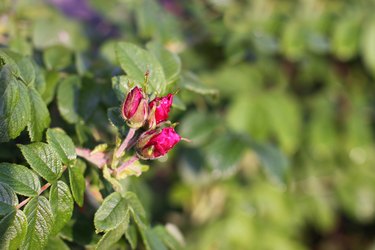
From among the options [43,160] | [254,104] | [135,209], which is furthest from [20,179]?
[254,104]

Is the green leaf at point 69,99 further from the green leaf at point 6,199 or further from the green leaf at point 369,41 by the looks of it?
the green leaf at point 369,41

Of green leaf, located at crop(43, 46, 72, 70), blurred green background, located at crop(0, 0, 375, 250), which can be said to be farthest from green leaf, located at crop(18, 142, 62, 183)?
blurred green background, located at crop(0, 0, 375, 250)

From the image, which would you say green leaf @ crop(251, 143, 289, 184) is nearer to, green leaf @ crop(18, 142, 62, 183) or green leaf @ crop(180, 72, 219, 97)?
green leaf @ crop(180, 72, 219, 97)

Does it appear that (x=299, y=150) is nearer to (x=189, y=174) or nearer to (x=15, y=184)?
(x=189, y=174)

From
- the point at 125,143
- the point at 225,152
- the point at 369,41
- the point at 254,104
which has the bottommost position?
the point at 254,104

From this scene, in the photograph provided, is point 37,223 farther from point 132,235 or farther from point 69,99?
point 69,99

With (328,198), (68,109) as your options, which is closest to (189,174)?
(328,198)
